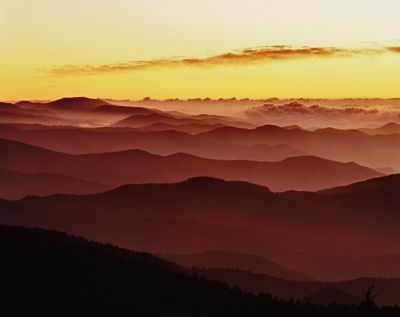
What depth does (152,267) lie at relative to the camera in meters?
103

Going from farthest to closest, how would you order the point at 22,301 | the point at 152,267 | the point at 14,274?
the point at 152,267 → the point at 14,274 → the point at 22,301

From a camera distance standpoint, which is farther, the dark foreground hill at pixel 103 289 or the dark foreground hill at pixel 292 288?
the dark foreground hill at pixel 292 288

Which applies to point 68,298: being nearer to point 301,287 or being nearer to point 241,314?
point 241,314

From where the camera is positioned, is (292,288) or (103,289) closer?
(103,289)

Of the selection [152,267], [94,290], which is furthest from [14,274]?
[152,267]

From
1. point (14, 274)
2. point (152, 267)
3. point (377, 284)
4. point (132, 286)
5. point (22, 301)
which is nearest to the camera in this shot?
point (22, 301)

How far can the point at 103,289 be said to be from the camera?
278 ft

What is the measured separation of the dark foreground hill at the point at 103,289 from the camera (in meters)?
74.9

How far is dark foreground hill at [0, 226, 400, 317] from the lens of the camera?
74.9 metres

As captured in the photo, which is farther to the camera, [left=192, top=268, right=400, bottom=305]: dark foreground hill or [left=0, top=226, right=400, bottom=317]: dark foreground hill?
[left=192, top=268, right=400, bottom=305]: dark foreground hill

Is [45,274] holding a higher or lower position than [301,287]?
higher

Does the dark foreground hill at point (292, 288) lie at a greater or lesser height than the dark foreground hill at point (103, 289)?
lesser

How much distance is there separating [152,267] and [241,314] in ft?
72.4

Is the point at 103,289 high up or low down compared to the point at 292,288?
up
